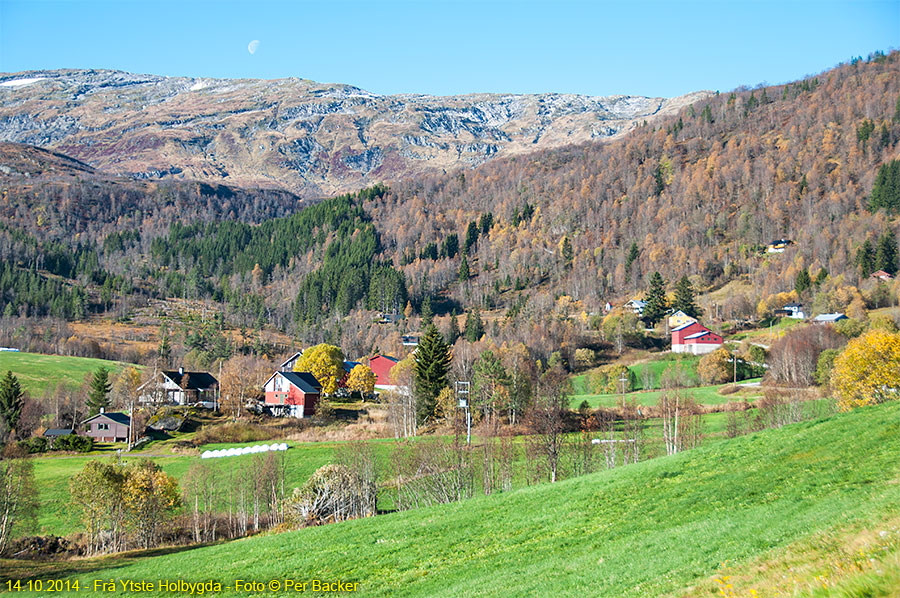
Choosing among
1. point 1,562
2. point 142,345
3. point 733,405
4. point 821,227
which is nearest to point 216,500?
point 1,562

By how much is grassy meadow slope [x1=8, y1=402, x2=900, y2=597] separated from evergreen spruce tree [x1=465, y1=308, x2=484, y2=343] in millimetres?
128405

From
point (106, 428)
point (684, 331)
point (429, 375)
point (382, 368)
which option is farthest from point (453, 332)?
point (106, 428)

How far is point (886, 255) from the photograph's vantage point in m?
162

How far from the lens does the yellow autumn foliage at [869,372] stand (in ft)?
185

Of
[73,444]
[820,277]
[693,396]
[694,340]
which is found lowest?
[73,444]

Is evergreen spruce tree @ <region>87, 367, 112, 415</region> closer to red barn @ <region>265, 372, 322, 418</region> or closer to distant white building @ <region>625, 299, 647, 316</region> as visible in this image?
red barn @ <region>265, 372, 322, 418</region>

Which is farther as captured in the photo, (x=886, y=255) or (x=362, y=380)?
(x=886, y=255)

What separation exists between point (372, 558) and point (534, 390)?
6201cm

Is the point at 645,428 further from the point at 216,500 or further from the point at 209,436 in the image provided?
the point at 209,436

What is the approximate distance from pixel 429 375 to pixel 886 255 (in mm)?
136707

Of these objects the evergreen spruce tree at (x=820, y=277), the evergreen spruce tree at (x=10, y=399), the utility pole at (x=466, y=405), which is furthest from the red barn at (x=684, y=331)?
the evergreen spruce tree at (x=10, y=399)

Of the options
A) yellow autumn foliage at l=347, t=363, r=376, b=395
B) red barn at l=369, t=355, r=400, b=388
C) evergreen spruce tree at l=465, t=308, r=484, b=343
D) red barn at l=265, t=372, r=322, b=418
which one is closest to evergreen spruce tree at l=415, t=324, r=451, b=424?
red barn at l=265, t=372, r=322, b=418

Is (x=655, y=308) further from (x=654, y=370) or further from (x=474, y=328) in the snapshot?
(x=654, y=370)

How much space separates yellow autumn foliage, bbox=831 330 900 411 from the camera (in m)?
56.5
